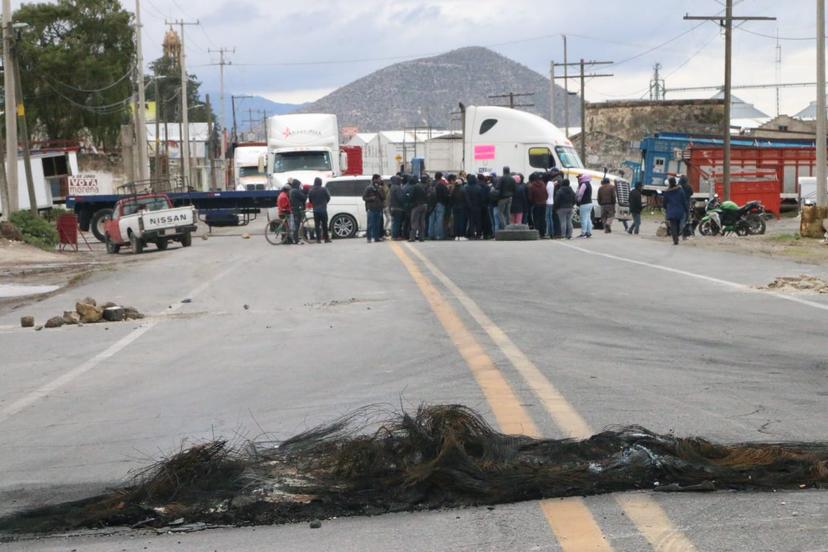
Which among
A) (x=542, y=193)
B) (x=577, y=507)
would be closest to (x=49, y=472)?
(x=577, y=507)

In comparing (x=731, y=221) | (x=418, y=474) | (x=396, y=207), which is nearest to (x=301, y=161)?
(x=396, y=207)

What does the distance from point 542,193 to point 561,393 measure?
76.5 ft

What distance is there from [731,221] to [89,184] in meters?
43.1

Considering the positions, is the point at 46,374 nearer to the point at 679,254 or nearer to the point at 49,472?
the point at 49,472

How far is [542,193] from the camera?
31062mm

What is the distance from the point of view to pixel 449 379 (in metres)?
8.81

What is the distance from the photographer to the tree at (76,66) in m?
69.2

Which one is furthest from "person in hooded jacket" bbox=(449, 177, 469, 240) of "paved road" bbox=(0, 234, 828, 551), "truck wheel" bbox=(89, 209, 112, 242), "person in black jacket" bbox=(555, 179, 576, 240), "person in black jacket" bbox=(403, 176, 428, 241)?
"truck wheel" bbox=(89, 209, 112, 242)

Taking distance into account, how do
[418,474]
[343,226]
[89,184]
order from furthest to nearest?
[89,184], [343,226], [418,474]

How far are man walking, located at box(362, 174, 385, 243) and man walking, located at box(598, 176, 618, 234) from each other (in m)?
7.38

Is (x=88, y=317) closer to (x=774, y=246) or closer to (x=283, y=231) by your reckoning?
(x=283, y=231)

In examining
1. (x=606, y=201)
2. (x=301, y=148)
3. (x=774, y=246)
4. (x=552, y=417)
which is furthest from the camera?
(x=301, y=148)

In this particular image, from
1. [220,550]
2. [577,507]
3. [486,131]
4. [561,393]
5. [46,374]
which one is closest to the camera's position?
[220,550]

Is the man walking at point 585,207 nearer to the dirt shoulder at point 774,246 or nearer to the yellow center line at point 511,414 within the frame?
the dirt shoulder at point 774,246
